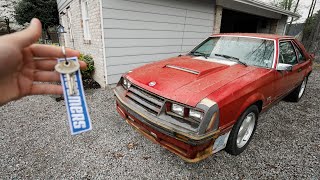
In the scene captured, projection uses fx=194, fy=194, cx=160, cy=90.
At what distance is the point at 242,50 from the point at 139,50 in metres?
3.40

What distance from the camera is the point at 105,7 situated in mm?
4926

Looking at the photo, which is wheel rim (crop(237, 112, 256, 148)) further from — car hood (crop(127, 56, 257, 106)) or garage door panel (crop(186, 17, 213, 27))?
garage door panel (crop(186, 17, 213, 27))

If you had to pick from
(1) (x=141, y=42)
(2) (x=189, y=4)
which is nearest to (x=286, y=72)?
(1) (x=141, y=42)

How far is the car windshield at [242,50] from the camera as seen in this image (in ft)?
10.0

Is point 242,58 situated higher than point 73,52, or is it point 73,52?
point 73,52

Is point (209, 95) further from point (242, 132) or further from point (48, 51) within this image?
point (48, 51)

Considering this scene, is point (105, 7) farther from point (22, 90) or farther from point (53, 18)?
point (53, 18)

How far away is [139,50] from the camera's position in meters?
5.94

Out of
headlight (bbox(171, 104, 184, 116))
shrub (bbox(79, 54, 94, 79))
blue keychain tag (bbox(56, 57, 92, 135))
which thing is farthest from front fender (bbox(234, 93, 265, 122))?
shrub (bbox(79, 54, 94, 79))

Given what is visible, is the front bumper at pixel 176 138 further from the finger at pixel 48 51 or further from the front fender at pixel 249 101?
the finger at pixel 48 51

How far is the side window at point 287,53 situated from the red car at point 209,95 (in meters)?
0.02

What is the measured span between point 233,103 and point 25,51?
6.43 feet

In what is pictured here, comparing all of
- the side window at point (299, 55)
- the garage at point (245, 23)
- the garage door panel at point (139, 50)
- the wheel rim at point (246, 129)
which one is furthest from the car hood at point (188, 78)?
the garage at point (245, 23)

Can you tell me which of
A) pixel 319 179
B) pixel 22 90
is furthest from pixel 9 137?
pixel 319 179
